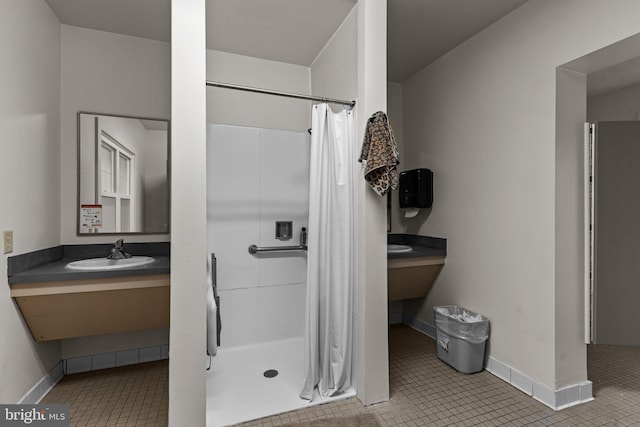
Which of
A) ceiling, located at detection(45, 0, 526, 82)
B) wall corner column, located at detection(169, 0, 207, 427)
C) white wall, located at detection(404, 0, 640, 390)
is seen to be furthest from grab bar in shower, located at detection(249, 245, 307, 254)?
ceiling, located at detection(45, 0, 526, 82)

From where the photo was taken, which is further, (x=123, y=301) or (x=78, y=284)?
(x=123, y=301)

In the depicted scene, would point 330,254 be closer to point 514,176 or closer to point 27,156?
point 514,176

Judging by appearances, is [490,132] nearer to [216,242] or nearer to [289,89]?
[289,89]

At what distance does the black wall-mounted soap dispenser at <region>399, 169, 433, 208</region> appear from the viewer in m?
3.01

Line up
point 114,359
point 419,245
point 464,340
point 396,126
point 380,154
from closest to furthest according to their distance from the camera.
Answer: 1. point 380,154
2. point 464,340
3. point 114,359
4. point 419,245
5. point 396,126

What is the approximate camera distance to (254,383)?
87.6 inches

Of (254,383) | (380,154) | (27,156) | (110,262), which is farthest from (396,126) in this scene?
(27,156)

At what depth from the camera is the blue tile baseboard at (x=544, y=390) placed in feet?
6.44

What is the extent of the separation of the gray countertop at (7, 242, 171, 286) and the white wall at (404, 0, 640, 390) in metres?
2.33

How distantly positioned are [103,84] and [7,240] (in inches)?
53.2

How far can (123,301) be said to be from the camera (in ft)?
6.62

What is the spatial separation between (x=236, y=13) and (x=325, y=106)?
978 mm

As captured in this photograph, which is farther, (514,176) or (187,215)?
(514,176)

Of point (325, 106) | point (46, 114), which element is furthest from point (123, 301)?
point (325, 106)
